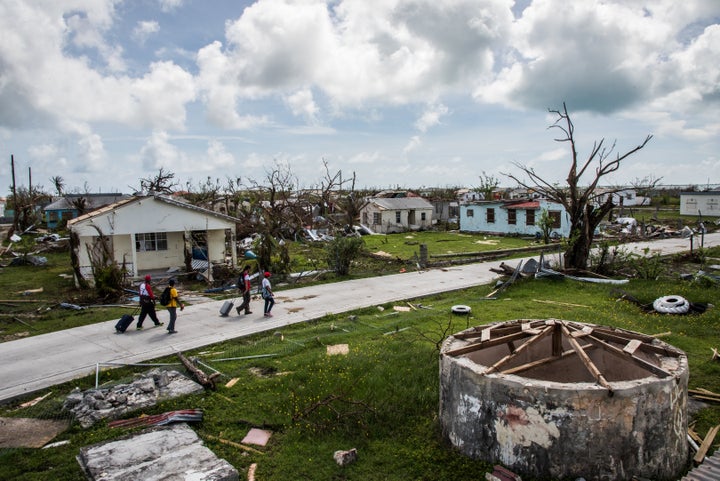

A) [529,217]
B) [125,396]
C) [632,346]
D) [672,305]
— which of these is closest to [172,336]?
[125,396]

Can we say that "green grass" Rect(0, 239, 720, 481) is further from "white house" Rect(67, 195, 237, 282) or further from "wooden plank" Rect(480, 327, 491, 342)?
"white house" Rect(67, 195, 237, 282)

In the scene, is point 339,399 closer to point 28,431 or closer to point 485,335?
point 485,335

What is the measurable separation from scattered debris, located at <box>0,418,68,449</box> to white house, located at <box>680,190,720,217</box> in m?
54.7

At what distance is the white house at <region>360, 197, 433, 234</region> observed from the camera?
4156cm

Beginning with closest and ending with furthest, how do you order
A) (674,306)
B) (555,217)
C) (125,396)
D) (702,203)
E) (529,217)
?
(125,396) < (674,306) < (555,217) < (529,217) < (702,203)

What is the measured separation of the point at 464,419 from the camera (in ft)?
21.7

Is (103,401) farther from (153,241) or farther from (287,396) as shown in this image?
(153,241)

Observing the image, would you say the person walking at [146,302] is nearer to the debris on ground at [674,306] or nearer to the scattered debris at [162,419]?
the scattered debris at [162,419]

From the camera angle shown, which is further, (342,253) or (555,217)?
(555,217)

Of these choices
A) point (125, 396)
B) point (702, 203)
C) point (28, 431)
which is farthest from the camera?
point (702, 203)

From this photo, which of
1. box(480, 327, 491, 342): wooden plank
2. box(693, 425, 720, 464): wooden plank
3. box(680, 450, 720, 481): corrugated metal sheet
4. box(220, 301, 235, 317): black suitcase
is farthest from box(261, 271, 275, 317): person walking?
box(680, 450, 720, 481): corrugated metal sheet

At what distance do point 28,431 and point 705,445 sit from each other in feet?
33.3

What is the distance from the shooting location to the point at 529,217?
3581 centimetres

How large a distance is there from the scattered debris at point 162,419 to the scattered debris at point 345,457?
8.29 ft
